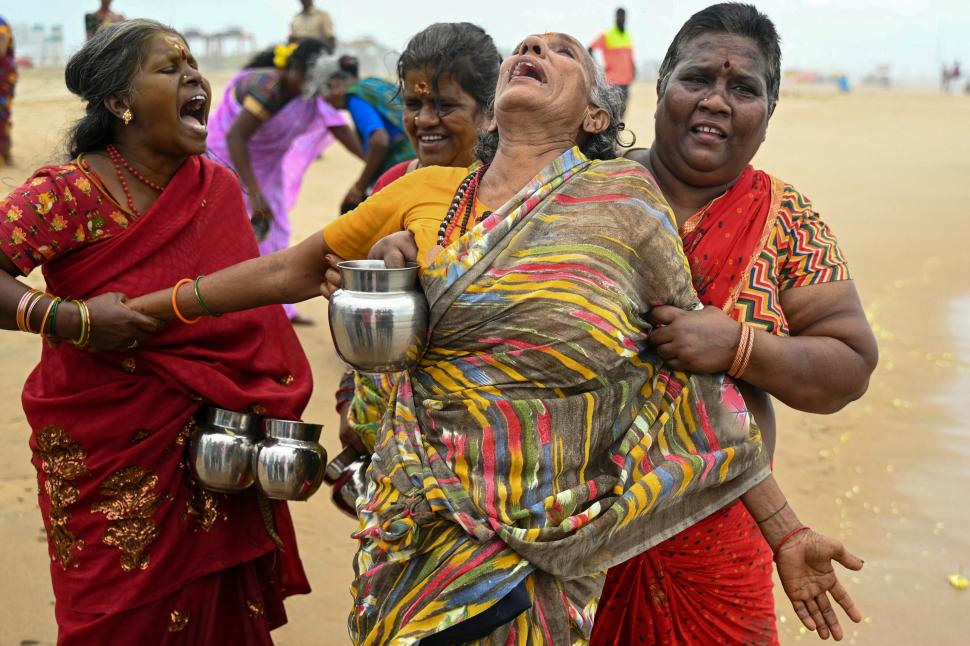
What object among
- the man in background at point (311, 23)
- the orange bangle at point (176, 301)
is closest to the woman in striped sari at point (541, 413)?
the orange bangle at point (176, 301)

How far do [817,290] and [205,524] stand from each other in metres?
1.85

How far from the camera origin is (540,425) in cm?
201

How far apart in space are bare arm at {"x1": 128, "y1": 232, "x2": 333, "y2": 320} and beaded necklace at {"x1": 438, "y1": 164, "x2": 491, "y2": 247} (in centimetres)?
38

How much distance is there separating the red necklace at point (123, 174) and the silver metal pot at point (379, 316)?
100 cm

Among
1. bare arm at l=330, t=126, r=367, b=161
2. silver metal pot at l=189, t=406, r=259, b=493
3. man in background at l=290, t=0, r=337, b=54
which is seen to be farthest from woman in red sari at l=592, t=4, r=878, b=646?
man in background at l=290, t=0, r=337, b=54

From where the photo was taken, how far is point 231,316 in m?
2.81

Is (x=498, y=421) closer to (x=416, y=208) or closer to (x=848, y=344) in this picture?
(x=416, y=208)

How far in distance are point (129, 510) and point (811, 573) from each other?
1.85 metres

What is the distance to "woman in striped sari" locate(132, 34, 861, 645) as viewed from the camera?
1990 mm

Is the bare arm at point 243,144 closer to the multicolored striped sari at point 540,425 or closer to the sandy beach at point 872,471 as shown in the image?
the sandy beach at point 872,471

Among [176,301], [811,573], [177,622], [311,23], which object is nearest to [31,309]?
[176,301]

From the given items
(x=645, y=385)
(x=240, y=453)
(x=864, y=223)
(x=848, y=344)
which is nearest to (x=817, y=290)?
(x=848, y=344)

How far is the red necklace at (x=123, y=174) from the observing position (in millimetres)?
2752

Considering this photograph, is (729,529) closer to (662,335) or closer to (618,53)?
(662,335)
